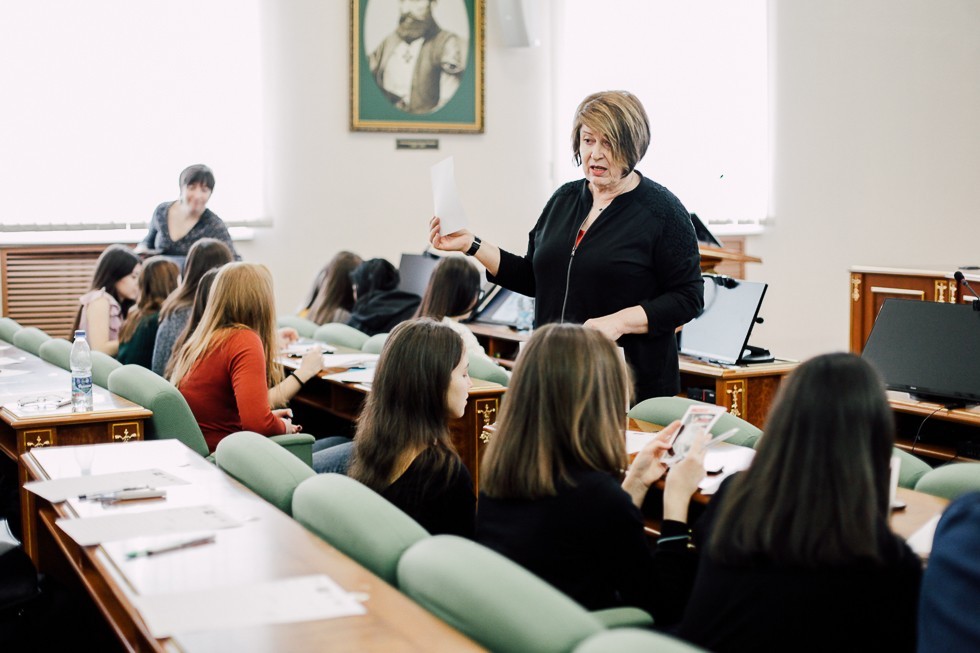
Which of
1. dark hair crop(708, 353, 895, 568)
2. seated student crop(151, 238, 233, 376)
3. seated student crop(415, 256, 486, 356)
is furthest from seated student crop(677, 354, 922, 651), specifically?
seated student crop(415, 256, 486, 356)

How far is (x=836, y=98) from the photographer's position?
10.5 meters

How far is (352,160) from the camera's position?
887cm

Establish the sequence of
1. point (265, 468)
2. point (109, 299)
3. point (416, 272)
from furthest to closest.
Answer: point (416, 272)
point (109, 299)
point (265, 468)

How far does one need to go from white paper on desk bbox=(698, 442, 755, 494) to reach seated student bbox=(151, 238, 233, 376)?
2480 mm

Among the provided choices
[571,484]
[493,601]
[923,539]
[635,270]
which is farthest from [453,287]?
[493,601]

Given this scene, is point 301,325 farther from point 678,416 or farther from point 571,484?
point 571,484

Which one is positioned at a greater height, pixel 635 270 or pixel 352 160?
pixel 352 160

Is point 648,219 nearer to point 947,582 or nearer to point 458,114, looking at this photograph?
point 947,582

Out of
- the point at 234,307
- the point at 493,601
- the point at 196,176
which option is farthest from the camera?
the point at 196,176

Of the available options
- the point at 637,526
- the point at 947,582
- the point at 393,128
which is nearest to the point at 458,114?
the point at 393,128

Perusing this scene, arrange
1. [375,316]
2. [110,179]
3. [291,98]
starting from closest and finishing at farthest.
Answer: [375,316] < [110,179] < [291,98]

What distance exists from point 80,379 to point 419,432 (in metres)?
1.81

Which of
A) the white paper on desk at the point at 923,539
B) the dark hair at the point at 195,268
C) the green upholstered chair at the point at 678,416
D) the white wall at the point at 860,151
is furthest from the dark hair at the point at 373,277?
the white wall at the point at 860,151

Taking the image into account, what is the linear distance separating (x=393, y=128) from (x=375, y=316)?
2994mm
